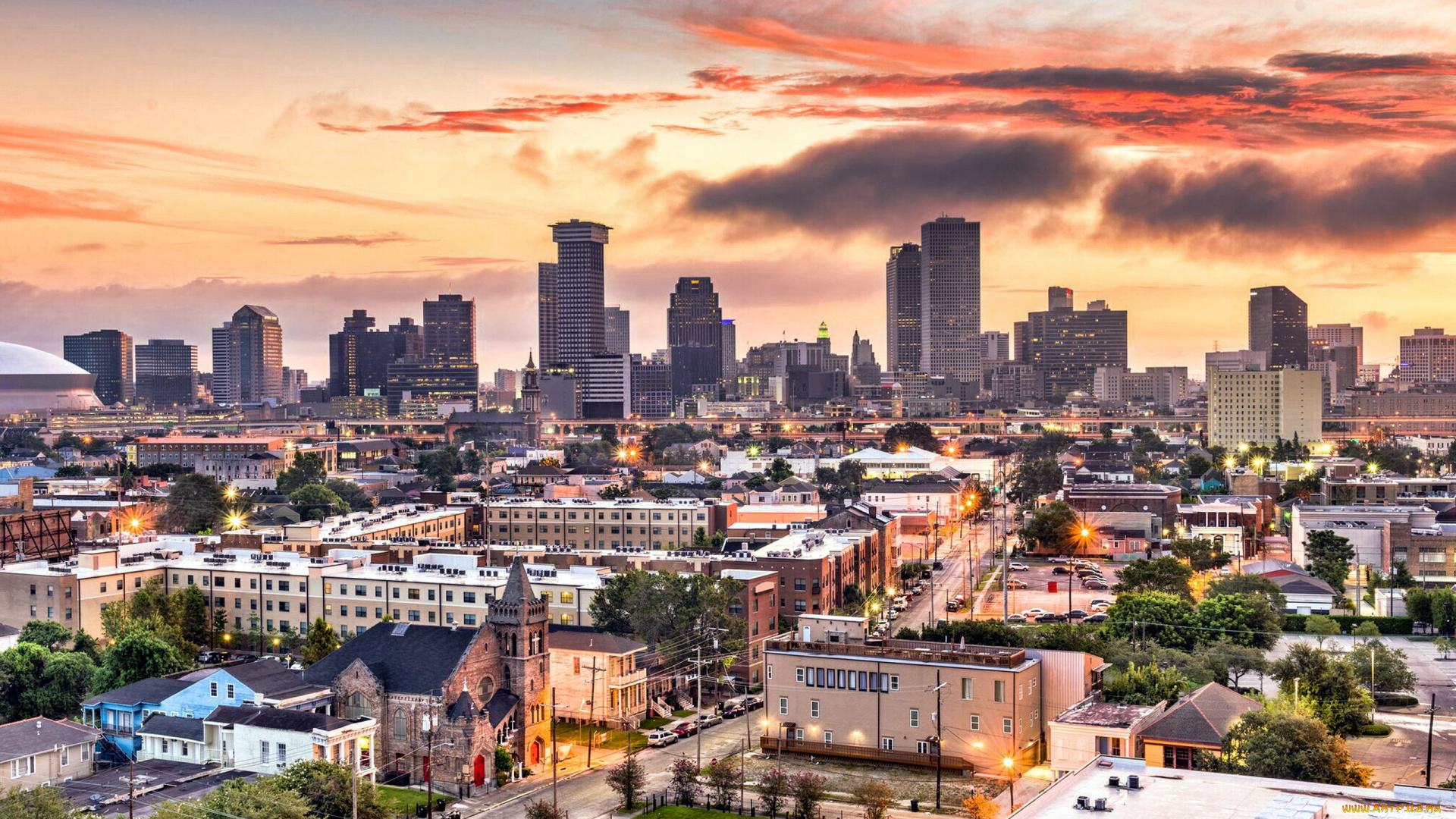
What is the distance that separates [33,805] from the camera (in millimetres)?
35500

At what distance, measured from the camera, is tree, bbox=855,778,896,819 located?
40.1 meters

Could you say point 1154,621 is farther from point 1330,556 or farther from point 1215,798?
point 1215,798

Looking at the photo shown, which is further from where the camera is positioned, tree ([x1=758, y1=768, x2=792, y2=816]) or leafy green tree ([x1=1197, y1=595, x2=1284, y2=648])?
leafy green tree ([x1=1197, y1=595, x2=1284, y2=648])

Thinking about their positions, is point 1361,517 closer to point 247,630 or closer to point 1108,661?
point 1108,661

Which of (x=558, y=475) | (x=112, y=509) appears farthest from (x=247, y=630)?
(x=558, y=475)

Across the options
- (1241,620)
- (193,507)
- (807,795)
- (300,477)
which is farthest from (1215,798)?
(300,477)

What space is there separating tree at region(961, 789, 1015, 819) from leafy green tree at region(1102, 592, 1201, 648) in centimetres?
2258

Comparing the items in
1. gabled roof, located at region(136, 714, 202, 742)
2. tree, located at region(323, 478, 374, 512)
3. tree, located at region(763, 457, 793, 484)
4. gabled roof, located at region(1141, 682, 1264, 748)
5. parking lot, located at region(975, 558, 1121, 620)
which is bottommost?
parking lot, located at region(975, 558, 1121, 620)

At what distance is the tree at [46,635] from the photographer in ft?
202

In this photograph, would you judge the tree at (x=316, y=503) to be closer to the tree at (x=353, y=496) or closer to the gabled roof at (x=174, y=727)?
the tree at (x=353, y=496)

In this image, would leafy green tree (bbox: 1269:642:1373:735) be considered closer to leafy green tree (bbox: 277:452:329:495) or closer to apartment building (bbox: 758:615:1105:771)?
apartment building (bbox: 758:615:1105:771)

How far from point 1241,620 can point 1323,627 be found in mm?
9403

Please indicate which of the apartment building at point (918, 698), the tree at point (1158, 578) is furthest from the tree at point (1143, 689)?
the tree at point (1158, 578)

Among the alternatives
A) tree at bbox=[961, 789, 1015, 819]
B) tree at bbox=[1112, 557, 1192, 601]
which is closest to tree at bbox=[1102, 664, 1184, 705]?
tree at bbox=[961, 789, 1015, 819]
